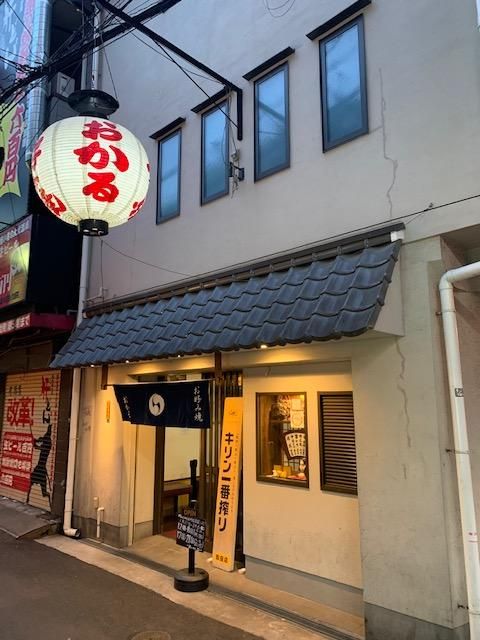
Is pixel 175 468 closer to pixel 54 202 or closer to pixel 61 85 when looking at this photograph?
pixel 54 202

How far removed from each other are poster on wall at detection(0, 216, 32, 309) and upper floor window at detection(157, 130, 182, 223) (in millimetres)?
3317

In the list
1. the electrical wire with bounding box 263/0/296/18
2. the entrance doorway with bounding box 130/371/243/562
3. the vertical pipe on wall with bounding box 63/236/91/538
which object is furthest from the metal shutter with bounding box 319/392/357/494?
the vertical pipe on wall with bounding box 63/236/91/538

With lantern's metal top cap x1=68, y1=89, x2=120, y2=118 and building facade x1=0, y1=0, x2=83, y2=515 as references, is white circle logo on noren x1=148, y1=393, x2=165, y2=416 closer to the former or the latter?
building facade x1=0, y1=0, x2=83, y2=515

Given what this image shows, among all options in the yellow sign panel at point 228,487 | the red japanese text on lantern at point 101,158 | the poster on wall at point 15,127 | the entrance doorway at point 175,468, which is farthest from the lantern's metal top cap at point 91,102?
the poster on wall at point 15,127

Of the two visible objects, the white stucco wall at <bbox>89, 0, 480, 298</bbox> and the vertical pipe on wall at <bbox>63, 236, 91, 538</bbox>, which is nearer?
the white stucco wall at <bbox>89, 0, 480, 298</bbox>

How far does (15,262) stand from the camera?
11.2m

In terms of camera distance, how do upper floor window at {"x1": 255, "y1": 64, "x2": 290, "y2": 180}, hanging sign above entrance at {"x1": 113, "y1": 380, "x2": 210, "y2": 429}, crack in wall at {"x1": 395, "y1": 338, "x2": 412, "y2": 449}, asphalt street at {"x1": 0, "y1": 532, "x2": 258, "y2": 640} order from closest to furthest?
crack in wall at {"x1": 395, "y1": 338, "x2": 412, "y2": 449} < asphalt street at {"x1": 0, "y1": 532, "x2": 258, "y2": 640} < upper floor window at {"x1": 255, "y1": 64, "x2": 290, "y2": 180} < hanging sign above entrance at {"x1": 113, "y1": 380, "x2": 210, "y2": 429}

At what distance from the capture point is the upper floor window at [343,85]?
6406mm

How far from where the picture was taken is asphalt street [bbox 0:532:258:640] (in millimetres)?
5824

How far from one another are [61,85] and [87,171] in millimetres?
9036

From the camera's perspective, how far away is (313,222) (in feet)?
22.2

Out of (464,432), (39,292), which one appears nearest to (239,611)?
(464,432)

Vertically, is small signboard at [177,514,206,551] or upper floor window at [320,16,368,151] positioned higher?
upper floor window at [320,16,368,151]

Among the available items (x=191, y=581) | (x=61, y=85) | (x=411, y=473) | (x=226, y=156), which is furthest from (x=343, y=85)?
(x=61, y=85)
